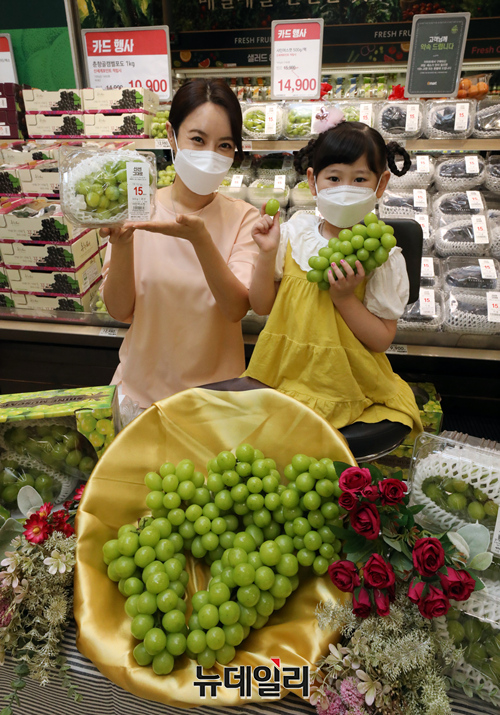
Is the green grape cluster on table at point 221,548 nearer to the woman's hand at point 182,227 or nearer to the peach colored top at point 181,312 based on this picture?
the woman's hand at point 182,227

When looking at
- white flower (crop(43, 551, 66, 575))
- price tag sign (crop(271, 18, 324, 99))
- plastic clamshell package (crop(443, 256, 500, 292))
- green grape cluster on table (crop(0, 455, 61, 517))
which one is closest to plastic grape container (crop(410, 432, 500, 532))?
white flower (crop(43, 551, 66, 575))

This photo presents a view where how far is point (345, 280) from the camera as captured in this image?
1.22 m

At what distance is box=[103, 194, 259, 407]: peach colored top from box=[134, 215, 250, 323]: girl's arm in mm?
71

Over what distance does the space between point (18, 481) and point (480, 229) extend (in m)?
2.51

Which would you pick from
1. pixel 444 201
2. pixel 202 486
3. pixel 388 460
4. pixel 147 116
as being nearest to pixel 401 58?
pixel 444 201

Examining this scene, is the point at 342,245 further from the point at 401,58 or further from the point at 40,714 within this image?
the point at 401,58

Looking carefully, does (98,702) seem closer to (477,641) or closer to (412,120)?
(477,641)

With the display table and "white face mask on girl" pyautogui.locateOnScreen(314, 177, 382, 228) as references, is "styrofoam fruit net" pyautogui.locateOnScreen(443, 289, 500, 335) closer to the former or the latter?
"white face mask on girl" pyautogui.locateOnScreen(314, 177, 382, 228)

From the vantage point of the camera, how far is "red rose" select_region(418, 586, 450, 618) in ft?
2.03

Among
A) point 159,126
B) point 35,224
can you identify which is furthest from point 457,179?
point 35,224

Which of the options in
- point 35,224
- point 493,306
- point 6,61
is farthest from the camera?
point 6,61

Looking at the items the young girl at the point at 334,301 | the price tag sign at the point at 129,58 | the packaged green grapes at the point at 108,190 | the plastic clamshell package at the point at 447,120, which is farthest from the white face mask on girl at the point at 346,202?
the price tag sign at the point at 129,58

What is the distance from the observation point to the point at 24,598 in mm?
746

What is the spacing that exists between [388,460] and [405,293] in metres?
1.23
